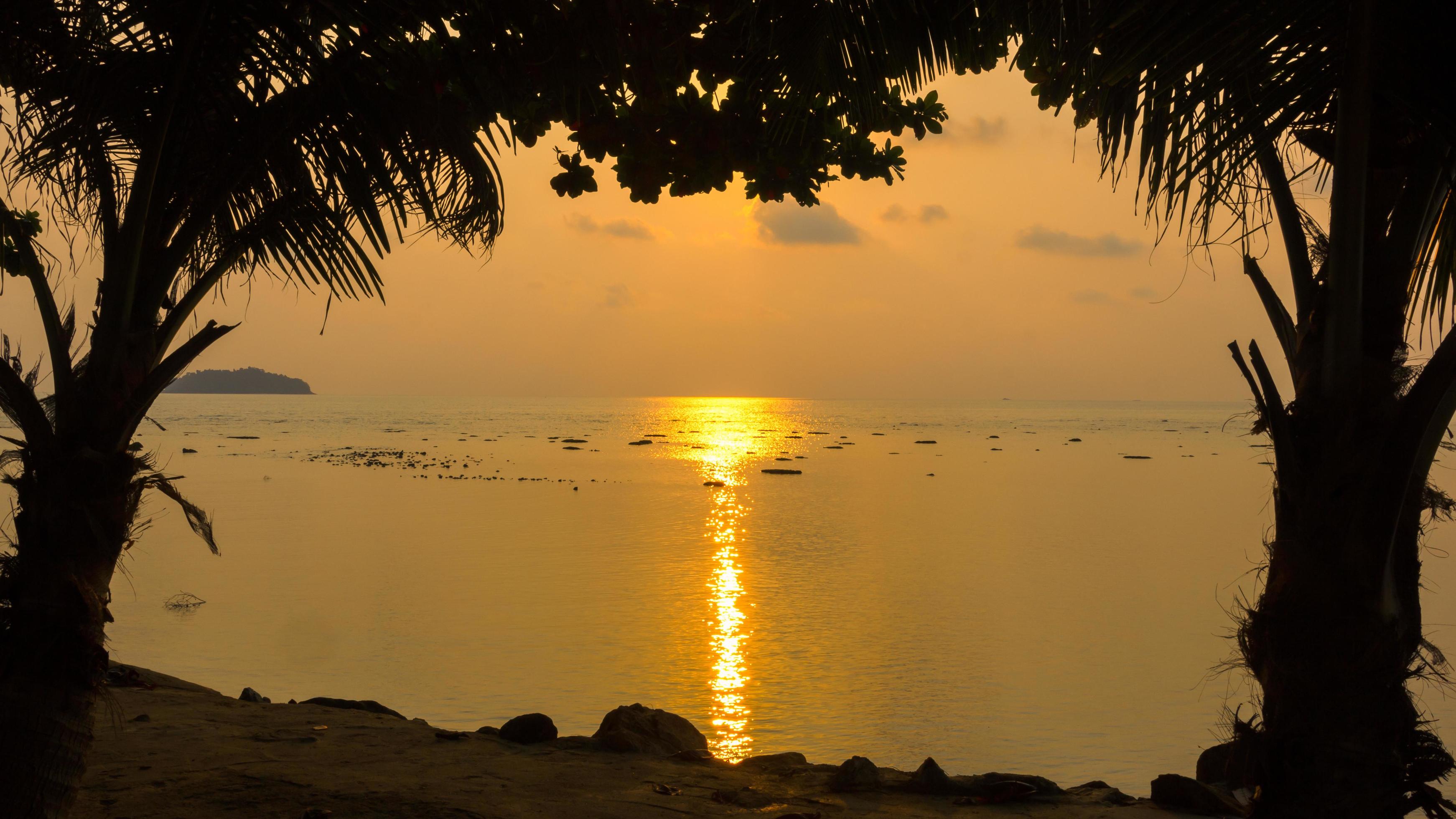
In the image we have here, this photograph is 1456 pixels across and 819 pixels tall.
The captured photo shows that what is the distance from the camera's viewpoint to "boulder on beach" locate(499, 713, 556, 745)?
18.1ft

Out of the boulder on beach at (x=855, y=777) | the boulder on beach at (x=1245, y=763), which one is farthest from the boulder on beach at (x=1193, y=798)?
the boulder on beach at (x=855, y=777)

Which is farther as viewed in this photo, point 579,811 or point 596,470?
point 596,470

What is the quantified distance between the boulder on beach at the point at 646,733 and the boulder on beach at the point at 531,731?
0.28m

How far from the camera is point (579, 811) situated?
434 cm

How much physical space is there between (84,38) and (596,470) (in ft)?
79.9

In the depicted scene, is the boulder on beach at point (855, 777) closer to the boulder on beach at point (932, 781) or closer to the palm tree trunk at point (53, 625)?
the boulder on beach at point (932, 781)

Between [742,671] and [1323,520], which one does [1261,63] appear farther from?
[742,671]

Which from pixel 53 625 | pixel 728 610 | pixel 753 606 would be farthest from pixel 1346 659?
pixel 753 606

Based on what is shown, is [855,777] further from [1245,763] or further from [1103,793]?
[1245,763]

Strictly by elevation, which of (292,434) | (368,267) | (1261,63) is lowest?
(292,434)

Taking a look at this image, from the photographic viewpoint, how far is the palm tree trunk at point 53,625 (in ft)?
11.3

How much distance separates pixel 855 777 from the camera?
4.84 meters

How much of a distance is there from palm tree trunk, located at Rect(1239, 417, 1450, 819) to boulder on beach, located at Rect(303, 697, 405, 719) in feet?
16.4

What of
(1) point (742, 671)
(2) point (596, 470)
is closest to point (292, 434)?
(2) point (596, 470)
